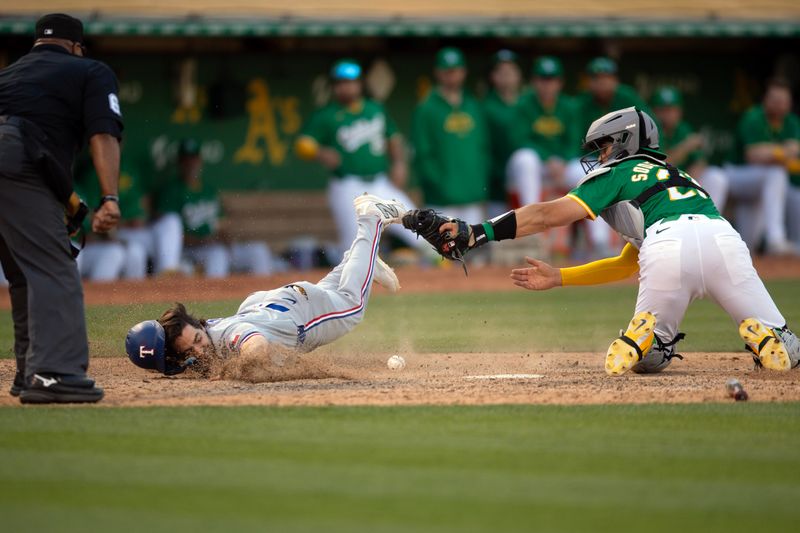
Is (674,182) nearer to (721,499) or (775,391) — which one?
(775,391)

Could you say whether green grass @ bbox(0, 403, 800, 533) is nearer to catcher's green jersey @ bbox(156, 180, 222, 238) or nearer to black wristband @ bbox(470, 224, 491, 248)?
black wristband @ bbox(470, 224, 491, 248)

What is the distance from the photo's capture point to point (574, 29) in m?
17.0

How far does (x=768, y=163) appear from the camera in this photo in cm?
1683

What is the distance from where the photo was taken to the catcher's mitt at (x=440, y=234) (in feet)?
23.3

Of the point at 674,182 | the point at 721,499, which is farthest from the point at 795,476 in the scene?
the point at 674,182

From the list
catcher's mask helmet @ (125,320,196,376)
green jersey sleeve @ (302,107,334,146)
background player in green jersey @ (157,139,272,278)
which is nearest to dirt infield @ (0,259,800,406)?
catcher's mask helmet @ (125,320,196,376)

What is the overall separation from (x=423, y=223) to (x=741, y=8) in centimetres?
1245

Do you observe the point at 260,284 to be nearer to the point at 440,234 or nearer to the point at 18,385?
the point at 440,234

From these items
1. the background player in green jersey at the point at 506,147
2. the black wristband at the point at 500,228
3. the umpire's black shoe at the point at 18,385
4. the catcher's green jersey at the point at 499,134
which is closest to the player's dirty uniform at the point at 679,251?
the black wristband at the point at 500,228

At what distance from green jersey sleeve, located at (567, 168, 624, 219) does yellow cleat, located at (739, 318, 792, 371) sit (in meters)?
1.02

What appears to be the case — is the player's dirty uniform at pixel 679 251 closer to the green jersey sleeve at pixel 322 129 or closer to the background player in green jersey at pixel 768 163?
the green jersey sleeve at pixel 322 129


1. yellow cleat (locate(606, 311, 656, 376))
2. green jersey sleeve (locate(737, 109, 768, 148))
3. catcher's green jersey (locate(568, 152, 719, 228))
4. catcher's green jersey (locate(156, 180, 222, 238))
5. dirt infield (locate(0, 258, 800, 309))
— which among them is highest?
green jersey sleeve (locate(737, 109, 768, 148))

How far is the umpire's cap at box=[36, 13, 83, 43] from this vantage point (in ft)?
20.7

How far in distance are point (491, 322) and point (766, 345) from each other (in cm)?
409
